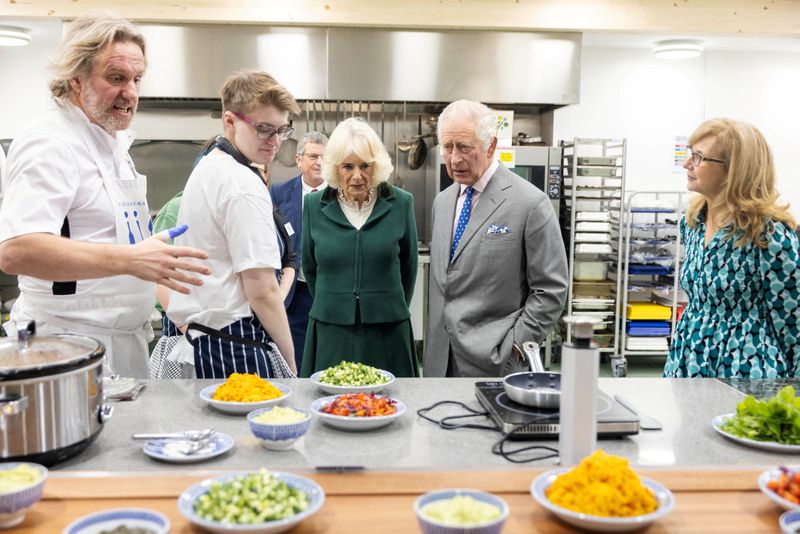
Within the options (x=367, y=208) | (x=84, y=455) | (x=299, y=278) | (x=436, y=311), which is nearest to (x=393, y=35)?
(x=299, y=278)

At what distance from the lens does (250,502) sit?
46.9 inches

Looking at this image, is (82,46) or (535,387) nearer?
(535,387)

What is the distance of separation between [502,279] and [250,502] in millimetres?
1702

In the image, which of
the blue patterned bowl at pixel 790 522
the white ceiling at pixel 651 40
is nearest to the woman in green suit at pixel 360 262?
the blue patterned bowl at pixel 790 522

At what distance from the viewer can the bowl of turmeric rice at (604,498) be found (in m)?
1.18

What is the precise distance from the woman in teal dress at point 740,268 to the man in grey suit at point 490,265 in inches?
20.2

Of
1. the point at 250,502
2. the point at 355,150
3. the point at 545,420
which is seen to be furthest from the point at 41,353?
the point at 355,150

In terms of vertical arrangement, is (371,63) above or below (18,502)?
above

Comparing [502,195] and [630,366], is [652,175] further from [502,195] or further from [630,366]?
[502,195]

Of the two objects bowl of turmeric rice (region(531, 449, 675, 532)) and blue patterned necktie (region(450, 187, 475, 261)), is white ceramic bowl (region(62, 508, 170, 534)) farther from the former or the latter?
blue patterned necktie (region(450, 187, 475, 261))

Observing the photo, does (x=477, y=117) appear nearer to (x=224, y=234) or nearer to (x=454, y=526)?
(x=224, y=234)

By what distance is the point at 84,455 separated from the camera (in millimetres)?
Result: 1560

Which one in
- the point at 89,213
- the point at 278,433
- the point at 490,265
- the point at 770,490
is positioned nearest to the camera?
the point at 770,490

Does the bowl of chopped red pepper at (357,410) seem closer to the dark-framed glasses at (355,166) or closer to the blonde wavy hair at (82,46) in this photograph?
the blonde wavy hair at (82,46)
